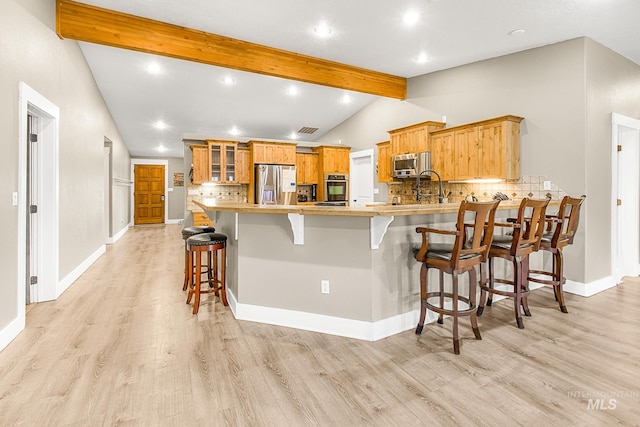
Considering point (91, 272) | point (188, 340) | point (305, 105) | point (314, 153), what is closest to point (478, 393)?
point (188, 340)

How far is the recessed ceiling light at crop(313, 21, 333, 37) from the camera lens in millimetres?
3840

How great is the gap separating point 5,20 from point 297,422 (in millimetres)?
3421

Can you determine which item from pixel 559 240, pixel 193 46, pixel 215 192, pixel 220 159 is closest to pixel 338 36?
pixel 193 46

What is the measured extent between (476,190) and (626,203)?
190cm

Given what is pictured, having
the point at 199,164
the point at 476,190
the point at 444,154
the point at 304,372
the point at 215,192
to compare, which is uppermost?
the point at 199,164

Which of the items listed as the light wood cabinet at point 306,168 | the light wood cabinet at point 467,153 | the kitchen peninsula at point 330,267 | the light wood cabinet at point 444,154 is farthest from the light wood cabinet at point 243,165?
the kitchen peninsula at point 330,267

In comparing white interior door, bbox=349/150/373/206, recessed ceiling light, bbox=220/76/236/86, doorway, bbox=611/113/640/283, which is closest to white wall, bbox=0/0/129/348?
recessed ceiling light, bbox=220/76/236/86

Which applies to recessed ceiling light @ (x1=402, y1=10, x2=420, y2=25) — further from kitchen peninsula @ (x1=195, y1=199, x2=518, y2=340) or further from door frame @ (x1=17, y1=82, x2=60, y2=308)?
door frame @ (x1=17, y1=82, x2=60, y2=308)

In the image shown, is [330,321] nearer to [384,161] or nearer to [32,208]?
[32,208]

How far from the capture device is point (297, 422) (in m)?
1.68

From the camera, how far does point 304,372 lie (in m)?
2.15

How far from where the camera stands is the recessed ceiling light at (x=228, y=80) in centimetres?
552

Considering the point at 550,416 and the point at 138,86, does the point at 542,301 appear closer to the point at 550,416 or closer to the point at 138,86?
the point at 550,416

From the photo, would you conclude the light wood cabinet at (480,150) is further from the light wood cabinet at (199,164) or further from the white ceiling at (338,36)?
Result: the light wood cabinet at (199,164)
